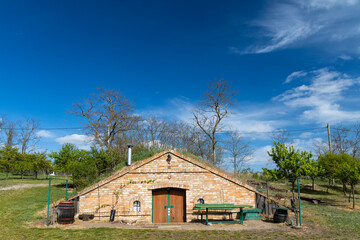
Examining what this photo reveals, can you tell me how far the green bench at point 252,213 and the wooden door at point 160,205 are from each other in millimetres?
4528

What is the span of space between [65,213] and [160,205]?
202 inches

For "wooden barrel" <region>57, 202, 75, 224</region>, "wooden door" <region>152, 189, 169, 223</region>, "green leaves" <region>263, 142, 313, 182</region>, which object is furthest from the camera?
"green leaves" <region>263, 142, 313, 182</region>

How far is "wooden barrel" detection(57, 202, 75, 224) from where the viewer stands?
41.9ft

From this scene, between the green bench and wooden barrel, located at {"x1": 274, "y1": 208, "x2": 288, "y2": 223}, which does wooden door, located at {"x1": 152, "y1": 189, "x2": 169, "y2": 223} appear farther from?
wooden barrel, located at {"x1": 274, "y1": 208, "x2": 288, "y2": 223}

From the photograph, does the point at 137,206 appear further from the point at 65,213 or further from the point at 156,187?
the point at 65,213

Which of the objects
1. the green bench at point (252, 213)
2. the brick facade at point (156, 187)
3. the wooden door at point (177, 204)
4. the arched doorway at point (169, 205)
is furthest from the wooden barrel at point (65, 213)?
the green bench at point (252, 213)

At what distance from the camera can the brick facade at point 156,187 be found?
13969mm

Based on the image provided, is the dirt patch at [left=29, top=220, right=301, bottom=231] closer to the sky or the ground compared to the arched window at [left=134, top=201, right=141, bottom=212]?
closer to the ground

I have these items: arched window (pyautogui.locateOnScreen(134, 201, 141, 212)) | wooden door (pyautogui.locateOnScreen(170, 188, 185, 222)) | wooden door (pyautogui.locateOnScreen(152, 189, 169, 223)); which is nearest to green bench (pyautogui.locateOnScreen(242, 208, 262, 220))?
wooden door (pyautogui.locateOnScreen(170, 188, 185, 222))

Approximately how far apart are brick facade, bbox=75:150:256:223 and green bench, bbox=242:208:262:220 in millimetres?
532

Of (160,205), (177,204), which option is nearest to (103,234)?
(160,205)

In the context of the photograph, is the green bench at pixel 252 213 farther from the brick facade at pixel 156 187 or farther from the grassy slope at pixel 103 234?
the grassy slope at pixel 103 234

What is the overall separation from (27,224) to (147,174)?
6.65m

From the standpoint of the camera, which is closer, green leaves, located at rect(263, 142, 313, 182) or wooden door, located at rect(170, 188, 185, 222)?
wooden door, located at rect(170, 188, 185, 222)
